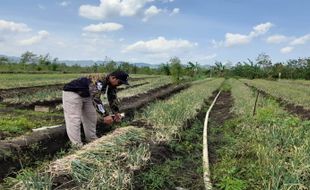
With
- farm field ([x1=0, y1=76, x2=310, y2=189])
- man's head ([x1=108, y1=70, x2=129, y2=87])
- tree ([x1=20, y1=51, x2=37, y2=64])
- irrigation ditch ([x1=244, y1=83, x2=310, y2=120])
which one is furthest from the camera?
tree ([x1=20, y1=51, x2=37, y2=64])

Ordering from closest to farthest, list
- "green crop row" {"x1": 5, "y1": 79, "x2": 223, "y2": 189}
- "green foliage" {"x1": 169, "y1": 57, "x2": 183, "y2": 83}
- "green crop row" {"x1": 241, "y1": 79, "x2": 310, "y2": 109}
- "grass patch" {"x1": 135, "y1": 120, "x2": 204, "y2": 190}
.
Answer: "green crop row" {"x1": 5, "y1": 79, "x2": 223, "y2": 189} → "grass patch" {"x1": 135, "y1": 120, "x2": 204, "y2": 190} → "green crop row" {"x1": 241, "y1": 79, "x2": 310, "y2": 109} → "green foliage" {"x1": 169, "y1": 57, "x2": 183, "y2": 83}

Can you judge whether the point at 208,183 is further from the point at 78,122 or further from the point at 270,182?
the point at 78,122

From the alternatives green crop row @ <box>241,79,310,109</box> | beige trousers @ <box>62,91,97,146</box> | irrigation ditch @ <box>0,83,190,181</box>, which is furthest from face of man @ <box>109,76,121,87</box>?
green crop row @ <box>241,79,310,109</box>

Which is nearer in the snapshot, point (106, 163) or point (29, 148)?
point (106, 163)

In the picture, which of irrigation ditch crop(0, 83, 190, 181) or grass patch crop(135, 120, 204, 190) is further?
irrigation ditch crop(0, 83, 190, 181)

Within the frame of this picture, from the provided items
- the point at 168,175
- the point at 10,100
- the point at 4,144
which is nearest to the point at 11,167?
the point at 4,144

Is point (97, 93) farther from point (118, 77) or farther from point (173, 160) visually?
point (173, 160)

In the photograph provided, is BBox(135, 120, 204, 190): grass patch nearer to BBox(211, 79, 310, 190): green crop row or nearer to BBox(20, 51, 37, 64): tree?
BBox(211, 79, 310, 190): green crop row

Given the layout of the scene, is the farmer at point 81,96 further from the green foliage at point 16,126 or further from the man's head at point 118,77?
the green foliage at point 16,126

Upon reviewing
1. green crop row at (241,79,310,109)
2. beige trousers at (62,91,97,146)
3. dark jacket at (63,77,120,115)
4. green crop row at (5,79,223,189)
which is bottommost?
green crop row at (241,79,310,109)

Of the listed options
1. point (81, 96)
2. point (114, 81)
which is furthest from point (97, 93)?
point (114, 81)

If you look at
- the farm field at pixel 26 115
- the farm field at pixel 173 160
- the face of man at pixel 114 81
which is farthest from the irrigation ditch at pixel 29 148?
the face of man at pixel 114 81

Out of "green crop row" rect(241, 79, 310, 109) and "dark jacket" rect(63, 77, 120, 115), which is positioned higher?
"dark jacket" rect(63, 77, 120, 115)

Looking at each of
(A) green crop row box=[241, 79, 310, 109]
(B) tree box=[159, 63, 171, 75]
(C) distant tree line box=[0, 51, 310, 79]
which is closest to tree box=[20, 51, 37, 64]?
(C) distant tree line box=[0, 51, 310, 79]
